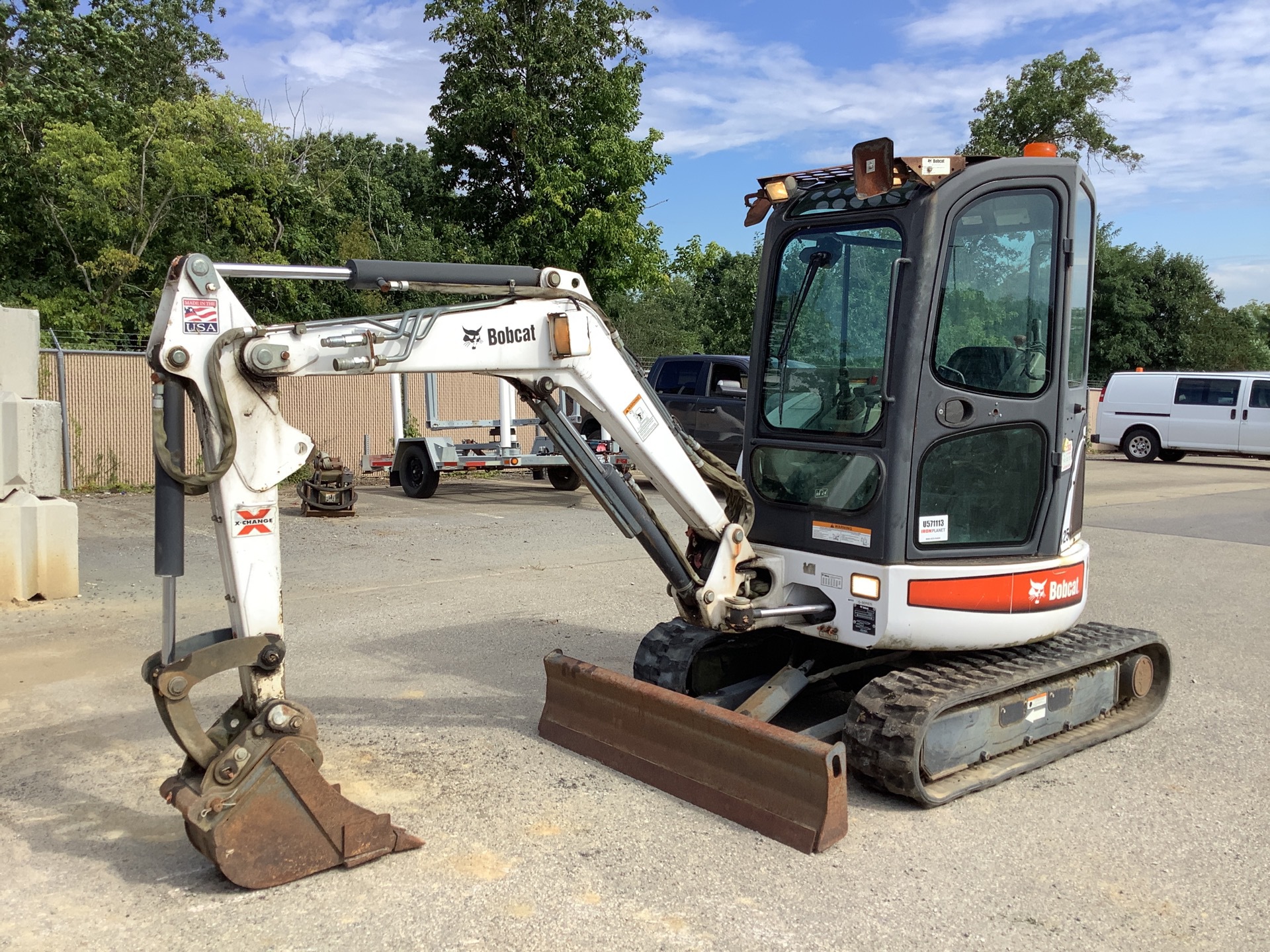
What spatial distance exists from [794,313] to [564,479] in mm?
11498

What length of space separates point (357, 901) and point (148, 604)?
545cm

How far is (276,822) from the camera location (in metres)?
3.80

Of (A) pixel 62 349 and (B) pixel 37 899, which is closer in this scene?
(B) pixel 37 899

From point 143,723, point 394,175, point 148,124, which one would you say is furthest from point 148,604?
point 394,175

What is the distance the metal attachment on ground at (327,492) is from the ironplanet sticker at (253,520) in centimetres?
957

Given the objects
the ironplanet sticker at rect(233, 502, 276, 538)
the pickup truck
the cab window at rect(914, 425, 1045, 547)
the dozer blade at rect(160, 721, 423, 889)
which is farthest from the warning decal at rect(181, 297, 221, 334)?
the pickup truck

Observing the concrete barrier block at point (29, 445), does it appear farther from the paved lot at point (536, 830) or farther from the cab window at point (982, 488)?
the cab window at point (982, 488)

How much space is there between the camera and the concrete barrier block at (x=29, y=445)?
8102 millimetres

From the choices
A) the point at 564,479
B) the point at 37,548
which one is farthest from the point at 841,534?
the point at 564,479

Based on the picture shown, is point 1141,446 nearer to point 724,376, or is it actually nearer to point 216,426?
point 724,376

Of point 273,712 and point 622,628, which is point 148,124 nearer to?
point 622,628

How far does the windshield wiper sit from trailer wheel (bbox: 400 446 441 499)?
10.5 metres

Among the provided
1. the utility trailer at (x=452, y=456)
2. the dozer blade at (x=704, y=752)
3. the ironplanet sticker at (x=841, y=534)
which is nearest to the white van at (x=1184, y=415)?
the utility trailer at (x=452, y=456)

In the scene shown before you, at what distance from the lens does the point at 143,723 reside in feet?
18.4
